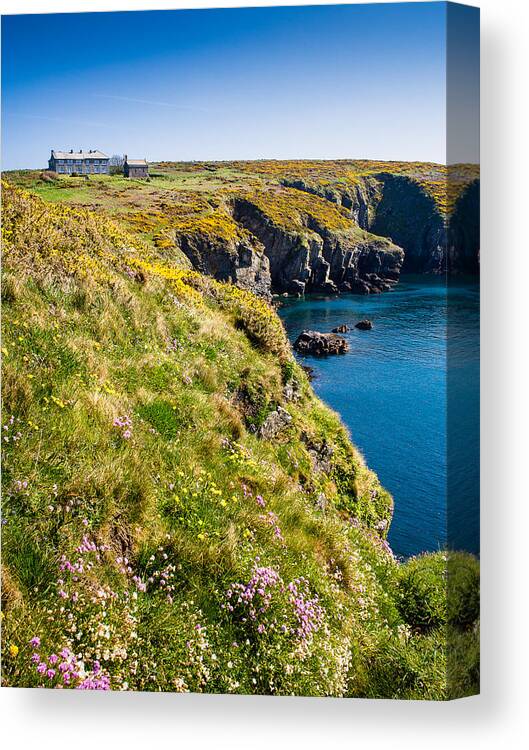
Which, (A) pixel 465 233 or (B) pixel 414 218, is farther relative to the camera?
(B) pixel 414 218

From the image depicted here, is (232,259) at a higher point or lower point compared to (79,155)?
lower

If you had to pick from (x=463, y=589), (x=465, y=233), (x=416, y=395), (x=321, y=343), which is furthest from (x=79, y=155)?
(x=463, y=589)

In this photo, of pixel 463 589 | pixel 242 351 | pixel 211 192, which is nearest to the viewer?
pixel 463 589

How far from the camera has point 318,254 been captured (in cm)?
861

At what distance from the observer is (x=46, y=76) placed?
7.45 m

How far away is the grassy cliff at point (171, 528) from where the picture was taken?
5.40 meters

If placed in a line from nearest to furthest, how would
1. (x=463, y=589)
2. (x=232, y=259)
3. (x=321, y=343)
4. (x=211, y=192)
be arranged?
(x=463, y=589) < (x=211, y=192) < (x=321, y=343) < (x=232, y=259)

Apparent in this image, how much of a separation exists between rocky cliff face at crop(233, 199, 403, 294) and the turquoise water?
0.65 ft

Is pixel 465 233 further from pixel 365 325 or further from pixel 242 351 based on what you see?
pixel 242 351

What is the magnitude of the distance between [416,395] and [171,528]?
294 cm

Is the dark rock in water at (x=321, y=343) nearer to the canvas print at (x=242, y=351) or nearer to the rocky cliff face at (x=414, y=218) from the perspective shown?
the canvas print at (x=242, y=351)

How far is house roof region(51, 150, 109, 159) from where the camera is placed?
757 centimetres

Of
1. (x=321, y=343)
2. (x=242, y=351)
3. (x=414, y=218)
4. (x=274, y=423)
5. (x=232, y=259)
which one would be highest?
(x=414, y=218)

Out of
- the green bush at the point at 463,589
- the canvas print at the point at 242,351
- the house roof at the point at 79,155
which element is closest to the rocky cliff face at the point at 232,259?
the canvas print at the point at 242,351
